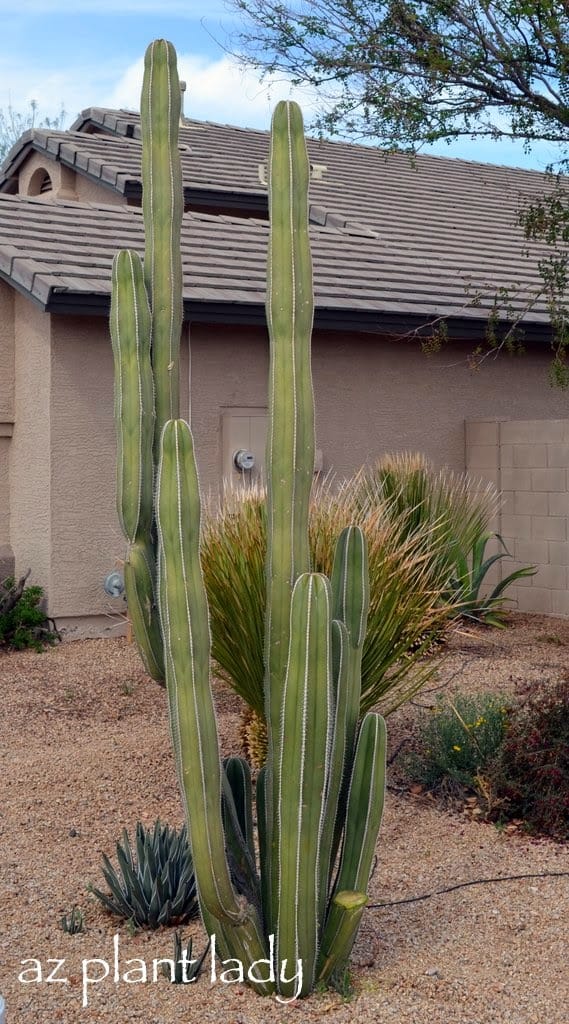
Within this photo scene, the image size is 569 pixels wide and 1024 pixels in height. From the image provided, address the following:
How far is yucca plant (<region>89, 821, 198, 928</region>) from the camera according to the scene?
15.7ft

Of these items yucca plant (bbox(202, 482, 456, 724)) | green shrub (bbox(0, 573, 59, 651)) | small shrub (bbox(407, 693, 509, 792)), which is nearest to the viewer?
small shrub (bbox(407, 693, 509, 792))

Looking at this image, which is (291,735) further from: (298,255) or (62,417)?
(62,417)

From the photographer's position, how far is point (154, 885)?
4.75 metres

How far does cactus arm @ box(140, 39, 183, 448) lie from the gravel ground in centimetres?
195

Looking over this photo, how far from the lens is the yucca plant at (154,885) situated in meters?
4.77

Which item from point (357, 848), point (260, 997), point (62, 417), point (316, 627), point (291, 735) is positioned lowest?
point (260, 997)

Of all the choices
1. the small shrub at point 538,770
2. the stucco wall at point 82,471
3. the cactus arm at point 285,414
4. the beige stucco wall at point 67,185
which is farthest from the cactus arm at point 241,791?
the beige stucco wall at point 67,185

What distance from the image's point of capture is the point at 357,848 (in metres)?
4.25

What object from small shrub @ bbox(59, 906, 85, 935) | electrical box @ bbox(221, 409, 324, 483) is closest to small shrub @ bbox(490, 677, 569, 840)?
small shrub @ bbox(59, 906, 85, 935)

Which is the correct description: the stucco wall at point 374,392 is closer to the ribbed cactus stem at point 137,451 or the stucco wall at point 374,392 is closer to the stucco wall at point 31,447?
the stucco wall at point 31,447

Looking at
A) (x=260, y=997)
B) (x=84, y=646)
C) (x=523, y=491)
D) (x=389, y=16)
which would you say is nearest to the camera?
(x=260, y=997)

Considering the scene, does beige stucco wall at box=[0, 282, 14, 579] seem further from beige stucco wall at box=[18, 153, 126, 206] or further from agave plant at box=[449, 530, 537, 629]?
agave plant at box=[449, 530, 537, 629]

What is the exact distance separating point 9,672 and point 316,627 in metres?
6.31

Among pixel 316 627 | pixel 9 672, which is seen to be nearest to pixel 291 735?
pixel 316 627
